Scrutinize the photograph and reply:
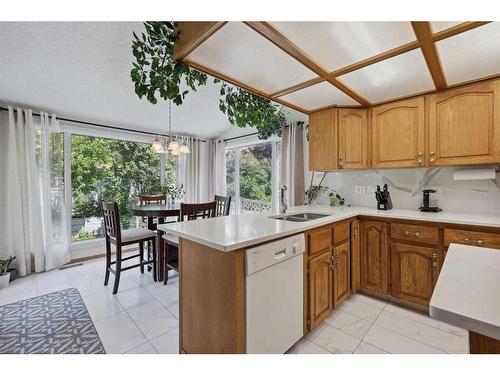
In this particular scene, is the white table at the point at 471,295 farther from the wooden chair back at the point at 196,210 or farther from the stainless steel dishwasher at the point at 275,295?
the wooden chair back at the point at 196,210

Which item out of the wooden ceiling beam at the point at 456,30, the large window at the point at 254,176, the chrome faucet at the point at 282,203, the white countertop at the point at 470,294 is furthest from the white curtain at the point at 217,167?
the white countertop at the point at 470,294

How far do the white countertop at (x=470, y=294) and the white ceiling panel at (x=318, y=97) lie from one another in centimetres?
164

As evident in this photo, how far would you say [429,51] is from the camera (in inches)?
59.3

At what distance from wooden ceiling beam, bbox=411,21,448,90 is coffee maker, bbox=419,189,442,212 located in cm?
102

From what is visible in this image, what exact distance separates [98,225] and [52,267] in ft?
2.89

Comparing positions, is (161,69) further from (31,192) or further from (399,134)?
(31,192)

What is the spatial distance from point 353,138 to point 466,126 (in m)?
0.95

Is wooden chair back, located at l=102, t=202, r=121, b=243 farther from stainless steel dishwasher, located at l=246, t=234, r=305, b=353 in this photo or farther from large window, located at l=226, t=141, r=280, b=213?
large window, located at l=226, t=141, r=280, b=213

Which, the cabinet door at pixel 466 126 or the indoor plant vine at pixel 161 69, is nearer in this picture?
the indoor plant vine at pixel 161 69

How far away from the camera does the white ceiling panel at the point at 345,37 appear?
4.06 ft

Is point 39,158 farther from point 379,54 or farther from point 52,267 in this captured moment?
point 379,54

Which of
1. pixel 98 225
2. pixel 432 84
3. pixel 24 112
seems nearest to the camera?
pixel 432 84

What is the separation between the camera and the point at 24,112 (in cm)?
302
